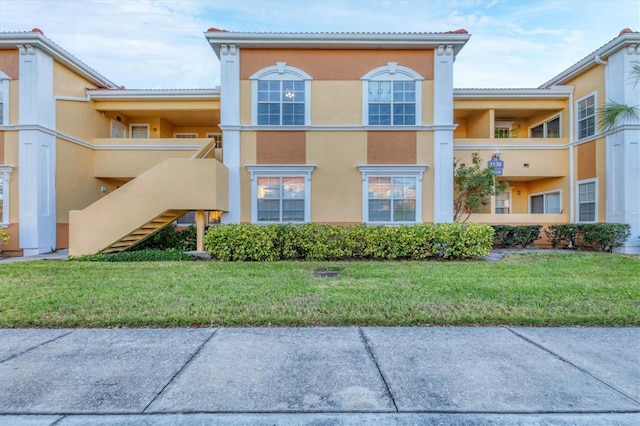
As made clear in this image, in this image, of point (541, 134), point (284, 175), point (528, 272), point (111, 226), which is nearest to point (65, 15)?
point (111, 226)

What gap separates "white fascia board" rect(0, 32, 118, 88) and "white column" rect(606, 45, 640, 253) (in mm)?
19637

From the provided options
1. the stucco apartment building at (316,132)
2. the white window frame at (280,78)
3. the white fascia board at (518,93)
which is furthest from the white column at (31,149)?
the white fascia board at (518,93)

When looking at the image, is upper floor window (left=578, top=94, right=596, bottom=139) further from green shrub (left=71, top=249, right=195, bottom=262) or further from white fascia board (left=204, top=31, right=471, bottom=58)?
green shrub (left=71, top=249, right=195, bottom=262)

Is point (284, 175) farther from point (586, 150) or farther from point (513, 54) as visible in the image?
point (513, 54)

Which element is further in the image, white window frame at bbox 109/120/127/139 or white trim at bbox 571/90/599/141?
white window frame at bbox 109/120/127/139

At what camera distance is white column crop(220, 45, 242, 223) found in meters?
11.5

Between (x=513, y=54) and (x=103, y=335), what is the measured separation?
22.2 m

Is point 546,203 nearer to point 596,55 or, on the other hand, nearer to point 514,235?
point 514,235

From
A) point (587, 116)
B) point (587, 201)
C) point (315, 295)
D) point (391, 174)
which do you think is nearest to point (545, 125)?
point (587, 116)

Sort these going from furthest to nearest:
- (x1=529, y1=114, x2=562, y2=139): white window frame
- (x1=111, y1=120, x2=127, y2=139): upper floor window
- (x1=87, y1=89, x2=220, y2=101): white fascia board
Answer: (x1=111, y1=120, x2=127, y2=139): upper floor window
(x1=529, y1=114, x2=562, y2=139): white window frame
(x1=87, y1=89, x2=220, y2=101): white fascia board

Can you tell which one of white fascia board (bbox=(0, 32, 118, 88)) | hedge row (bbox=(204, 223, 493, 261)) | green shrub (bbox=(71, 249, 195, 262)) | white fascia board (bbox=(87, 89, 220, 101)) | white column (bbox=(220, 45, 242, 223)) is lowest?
green shrub (bbox=(71, 249, 195, 262))

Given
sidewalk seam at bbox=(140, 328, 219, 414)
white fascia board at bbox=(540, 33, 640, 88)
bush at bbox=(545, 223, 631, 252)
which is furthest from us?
bush at bbox=(545, 223, 631, 252)

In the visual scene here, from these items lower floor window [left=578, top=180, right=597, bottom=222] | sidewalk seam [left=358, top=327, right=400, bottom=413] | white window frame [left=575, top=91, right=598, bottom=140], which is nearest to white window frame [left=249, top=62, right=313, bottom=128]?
sidewalk seam [left=358, top=327, right=400, bottom=413]

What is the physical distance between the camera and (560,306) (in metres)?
5.02
